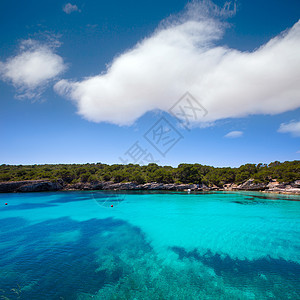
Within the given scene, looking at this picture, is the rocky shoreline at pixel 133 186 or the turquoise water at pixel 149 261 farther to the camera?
the rocky shoreline at pixel 133 186

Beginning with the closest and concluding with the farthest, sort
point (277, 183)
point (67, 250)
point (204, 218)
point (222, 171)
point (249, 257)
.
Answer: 1. point (249, 257)
2. point (67, 250)
3. point (204, 218)
4. point (277, 183)
5. point (222, 171)

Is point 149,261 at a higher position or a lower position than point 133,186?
lower

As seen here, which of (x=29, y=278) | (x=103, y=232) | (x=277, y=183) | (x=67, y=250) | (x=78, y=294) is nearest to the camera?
(x=78, y=294)

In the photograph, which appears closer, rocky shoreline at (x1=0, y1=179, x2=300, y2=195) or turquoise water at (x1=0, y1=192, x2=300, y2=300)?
turquoise water at (x1=0, y1=192, x2=300, y2=300)

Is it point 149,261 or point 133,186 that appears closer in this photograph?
point 149,261

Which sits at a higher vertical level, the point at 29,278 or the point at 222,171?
the point at 222,171

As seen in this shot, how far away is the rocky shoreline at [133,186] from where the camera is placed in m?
44.9

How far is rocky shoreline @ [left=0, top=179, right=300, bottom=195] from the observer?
4491cm

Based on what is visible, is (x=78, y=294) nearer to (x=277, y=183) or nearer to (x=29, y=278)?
(x=29, y=278)

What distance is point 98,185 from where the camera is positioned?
5600 cm

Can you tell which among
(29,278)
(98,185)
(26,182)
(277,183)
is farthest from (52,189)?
(277,183)

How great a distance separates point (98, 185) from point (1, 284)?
5095cm

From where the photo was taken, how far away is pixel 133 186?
56469 mm

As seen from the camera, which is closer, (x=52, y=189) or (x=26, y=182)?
(x=26, y=182)
